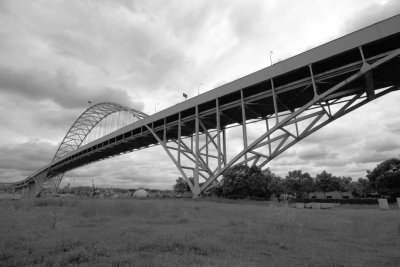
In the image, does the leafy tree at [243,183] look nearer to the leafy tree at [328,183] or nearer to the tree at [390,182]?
the tree at [390,182]

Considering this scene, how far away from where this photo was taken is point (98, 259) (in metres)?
5.45

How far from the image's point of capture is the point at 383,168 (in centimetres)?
5384

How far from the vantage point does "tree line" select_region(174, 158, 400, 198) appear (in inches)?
1149

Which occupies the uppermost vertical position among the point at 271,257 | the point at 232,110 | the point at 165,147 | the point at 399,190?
the point at 232,110

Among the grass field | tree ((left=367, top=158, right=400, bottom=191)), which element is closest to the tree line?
tree ((left=367, top=158, right=400, bottom=191))

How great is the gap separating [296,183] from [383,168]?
30531mm

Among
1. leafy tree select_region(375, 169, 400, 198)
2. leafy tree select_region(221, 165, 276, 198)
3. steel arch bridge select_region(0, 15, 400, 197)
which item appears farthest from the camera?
leafy tree select_region(375, 169, 400, 198)

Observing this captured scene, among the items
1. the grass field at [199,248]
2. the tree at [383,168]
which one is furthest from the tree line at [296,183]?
the grass field at [199,248]

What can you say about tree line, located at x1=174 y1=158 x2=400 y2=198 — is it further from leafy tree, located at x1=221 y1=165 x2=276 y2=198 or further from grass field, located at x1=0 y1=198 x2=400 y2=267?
grass field, located at x1=0 y1=198 x2=400 y2=267

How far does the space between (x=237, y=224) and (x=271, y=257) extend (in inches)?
205

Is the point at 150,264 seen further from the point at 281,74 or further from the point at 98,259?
the point at 281,74

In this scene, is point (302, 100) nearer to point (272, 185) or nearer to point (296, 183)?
point (272, 185)

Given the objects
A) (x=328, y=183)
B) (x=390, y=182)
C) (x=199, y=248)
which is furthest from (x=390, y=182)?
(x=199, y=248)

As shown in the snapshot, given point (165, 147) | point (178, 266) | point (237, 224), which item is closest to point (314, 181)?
point (165, 147)
